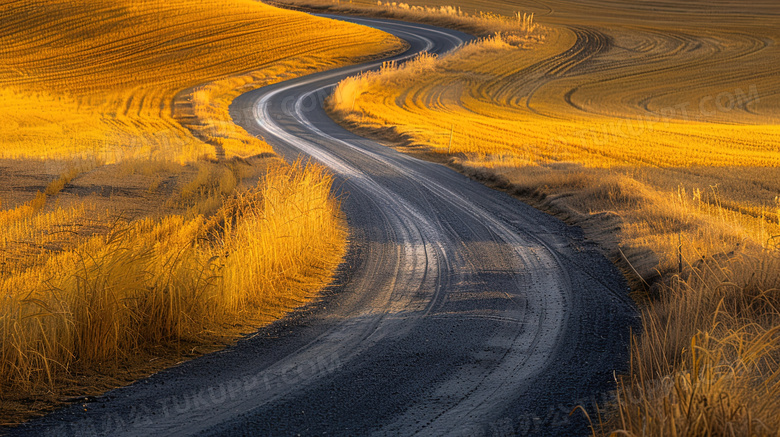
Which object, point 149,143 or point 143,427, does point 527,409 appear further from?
point 149,143

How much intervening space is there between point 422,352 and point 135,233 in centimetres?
523

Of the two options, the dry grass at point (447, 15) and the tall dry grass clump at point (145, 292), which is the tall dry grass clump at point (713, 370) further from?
the dry grass at point (447, 15)

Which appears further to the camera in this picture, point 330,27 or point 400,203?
point 330,27

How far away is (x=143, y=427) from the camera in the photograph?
16.6 ft

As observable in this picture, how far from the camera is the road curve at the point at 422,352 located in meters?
5.29

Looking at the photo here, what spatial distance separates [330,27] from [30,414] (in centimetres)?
5559

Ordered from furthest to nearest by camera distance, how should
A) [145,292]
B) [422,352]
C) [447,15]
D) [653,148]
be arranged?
[447,15], [653,148], [145,292], [422,352]

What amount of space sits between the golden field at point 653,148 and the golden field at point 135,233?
4.54 metres

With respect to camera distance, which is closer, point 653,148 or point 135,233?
point 135,233

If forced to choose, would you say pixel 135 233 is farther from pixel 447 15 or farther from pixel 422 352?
pixel 447 15

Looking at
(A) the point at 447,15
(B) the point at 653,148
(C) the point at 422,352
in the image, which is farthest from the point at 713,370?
(A) the point at 447,15

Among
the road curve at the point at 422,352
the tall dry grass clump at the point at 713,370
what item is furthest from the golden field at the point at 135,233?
the tall dry grass clump at the point at 713,370

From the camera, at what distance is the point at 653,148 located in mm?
23625

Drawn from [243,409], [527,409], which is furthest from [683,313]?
[243,409]
